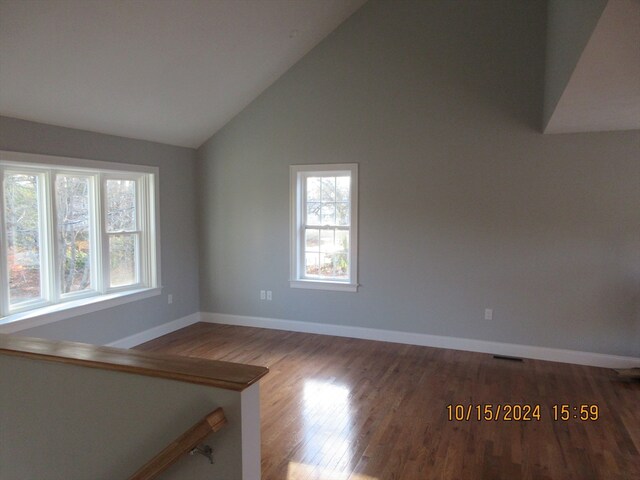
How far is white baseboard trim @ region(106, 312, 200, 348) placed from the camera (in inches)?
186

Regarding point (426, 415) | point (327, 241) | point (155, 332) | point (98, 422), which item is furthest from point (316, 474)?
point (155, 332)

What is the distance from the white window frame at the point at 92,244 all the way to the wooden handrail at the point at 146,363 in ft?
6.70

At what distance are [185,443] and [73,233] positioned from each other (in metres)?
3.53

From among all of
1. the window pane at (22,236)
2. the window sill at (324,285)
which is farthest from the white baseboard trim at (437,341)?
the window pane at (22,236)

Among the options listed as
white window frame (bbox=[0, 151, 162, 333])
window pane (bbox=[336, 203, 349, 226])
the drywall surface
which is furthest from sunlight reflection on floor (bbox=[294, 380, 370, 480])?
white window frame (bbox=[0, 151, 162, 333])

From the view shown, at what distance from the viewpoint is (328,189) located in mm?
5273

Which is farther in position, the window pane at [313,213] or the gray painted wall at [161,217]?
the window pane at [313,213]

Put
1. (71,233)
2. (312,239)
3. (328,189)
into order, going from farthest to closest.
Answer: (312,239), (328,189), (71,233)

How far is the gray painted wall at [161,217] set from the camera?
3814mm

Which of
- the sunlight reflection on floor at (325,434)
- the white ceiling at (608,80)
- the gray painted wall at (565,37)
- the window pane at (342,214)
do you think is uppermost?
the gray painted wall at (565,37)

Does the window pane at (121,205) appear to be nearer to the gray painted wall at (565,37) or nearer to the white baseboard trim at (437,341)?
the white baseboard trim at (437,341)

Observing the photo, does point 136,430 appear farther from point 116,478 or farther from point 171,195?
point 171,195

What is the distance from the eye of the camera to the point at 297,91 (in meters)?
5.19

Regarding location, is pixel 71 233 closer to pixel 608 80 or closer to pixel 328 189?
pixel 328 189
